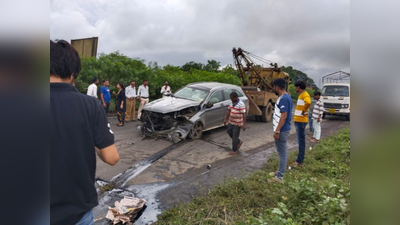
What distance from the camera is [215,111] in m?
8.34

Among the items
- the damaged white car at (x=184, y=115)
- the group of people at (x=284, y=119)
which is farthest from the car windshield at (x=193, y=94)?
the group of people at (x=284, y=119)

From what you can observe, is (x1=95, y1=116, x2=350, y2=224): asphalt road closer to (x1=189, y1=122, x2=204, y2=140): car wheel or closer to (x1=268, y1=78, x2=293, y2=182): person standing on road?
(x1=189, y1=122, x2=204, y2=140): car wheel

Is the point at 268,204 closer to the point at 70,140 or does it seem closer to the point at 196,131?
the point at 70,140

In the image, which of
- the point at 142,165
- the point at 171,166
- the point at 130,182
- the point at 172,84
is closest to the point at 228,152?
the point at 171,166

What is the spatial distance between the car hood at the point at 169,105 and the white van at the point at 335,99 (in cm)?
883

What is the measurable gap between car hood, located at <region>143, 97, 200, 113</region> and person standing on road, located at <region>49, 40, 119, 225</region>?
5766 mm

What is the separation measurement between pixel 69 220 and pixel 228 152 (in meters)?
5.57

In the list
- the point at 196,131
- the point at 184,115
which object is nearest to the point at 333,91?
the point at 196,131

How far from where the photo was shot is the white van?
43.2 feet

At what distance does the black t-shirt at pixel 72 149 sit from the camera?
1269 mm

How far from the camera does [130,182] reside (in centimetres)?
473

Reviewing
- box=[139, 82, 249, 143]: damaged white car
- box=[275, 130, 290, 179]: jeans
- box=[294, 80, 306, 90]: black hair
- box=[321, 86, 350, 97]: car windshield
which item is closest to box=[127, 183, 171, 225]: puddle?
box=[275, 130, 290, 179]: jeans

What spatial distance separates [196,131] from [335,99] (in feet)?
30.2
